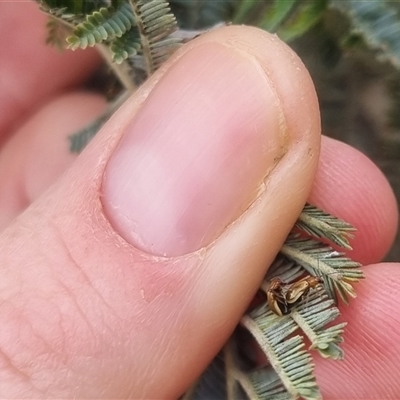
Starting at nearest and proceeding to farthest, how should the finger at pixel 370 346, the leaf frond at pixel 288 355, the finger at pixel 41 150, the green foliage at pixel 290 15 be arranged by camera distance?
the leaf frond at pixel 288 355 < the finger at pixel 370 346 < the green foliage at pixel 290 15 < the finger at pixel 41 150

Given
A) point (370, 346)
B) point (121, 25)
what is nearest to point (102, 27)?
point (121, 25)

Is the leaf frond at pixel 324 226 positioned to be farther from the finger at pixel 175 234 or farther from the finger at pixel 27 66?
the finger at pixel 27 66

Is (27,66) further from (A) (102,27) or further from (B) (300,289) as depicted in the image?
(B) (300,289)

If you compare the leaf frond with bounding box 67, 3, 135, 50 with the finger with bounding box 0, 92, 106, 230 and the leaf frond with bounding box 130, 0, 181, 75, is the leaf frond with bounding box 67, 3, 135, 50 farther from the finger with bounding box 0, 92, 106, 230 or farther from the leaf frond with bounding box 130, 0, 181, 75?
the finger with bounding box 0, 92, 106, 230

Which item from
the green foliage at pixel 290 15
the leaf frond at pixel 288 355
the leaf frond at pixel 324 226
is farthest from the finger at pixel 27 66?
the leaf frond at pixel 288 355

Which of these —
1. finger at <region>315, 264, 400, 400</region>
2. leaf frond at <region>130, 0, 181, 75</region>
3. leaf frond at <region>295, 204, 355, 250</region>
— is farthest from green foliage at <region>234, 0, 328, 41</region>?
finger at <region>315, 264, 400, 400</region>

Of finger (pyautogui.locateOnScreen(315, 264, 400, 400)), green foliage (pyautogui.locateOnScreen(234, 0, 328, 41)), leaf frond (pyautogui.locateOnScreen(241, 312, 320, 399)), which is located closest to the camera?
leaf frond (pyautogui.locateOnScreen(241, 312, 320, 399))

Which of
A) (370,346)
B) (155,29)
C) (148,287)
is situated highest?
(155,29)
